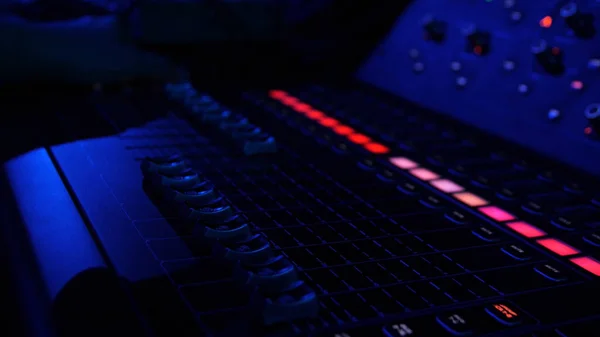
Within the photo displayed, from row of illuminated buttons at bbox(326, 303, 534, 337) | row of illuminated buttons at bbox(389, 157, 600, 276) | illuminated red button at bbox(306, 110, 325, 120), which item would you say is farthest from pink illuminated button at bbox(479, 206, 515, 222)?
illuminated red button at bbox(306, 110, 325, 120)

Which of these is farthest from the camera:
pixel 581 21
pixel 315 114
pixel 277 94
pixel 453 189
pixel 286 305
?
pixel 277 94

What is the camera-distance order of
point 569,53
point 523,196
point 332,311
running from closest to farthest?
point 332,311 → point 523,196 → point 569,53

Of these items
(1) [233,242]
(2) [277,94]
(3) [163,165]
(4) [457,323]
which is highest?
(2) [277,94]

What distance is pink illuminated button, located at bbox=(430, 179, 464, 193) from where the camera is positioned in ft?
2.82

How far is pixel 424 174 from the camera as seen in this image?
0.92m

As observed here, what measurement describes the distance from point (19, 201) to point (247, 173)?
264 millimetres

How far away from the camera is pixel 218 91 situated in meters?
1.36

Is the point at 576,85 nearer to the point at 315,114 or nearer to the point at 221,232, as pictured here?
the point at 315,114

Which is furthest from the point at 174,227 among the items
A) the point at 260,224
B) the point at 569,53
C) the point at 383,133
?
the point at 569,53

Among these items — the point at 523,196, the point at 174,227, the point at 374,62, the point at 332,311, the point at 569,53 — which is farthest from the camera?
the point at 374,62

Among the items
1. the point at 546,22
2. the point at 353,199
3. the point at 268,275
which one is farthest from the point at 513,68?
the point at 268,275

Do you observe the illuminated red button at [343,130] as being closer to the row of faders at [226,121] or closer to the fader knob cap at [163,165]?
the row of faders at [226,121]

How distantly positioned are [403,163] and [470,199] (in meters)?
0.15

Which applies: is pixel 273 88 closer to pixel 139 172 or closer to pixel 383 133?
pixel 383 133
